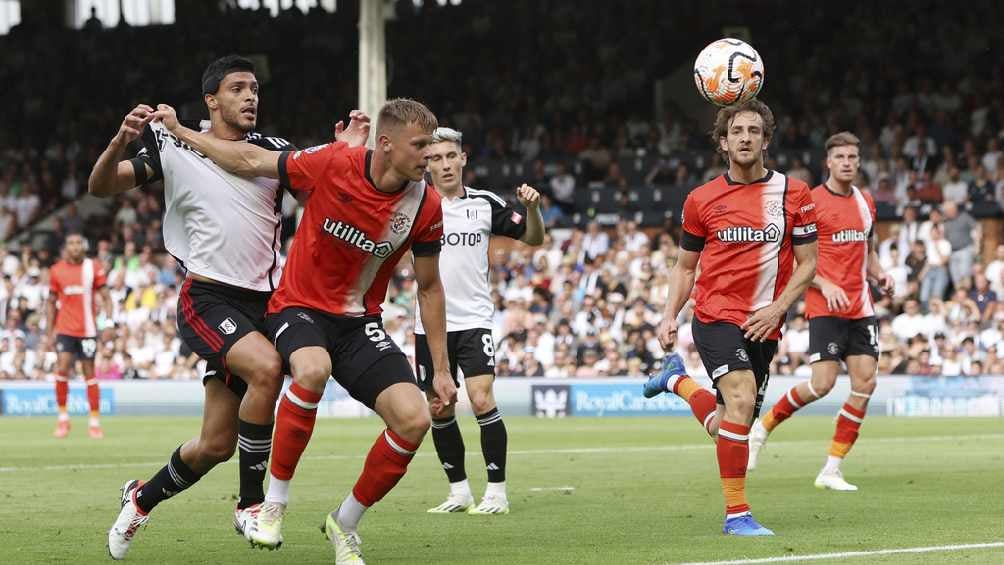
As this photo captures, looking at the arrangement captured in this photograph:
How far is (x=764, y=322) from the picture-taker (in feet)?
31.7

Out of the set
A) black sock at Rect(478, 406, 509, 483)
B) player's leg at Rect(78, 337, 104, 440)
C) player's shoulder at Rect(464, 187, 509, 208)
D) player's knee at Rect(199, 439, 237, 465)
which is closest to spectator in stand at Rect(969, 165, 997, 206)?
player's leg at Rect(78, 337, 104, 440)

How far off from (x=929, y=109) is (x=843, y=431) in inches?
753

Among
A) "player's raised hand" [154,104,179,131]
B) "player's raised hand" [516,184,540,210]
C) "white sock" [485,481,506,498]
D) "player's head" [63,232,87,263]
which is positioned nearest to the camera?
"player's raised hand" [154,104,179,131]

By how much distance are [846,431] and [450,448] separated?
3.42 metres

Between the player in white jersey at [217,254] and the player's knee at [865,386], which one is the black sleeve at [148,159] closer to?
the player in white jersey at [217,254]

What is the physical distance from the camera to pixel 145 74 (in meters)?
43.1

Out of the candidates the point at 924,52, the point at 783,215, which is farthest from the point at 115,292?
the point at 783,215

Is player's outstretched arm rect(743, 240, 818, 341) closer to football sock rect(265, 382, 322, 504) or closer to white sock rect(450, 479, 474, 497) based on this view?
white sock rect(450, 479, 474, 497)

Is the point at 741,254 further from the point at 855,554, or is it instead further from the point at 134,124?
the point at 134,124

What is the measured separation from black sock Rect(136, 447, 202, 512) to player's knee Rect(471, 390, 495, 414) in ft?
10.2

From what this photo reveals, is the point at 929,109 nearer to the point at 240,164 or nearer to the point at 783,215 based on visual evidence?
the point at 783,215

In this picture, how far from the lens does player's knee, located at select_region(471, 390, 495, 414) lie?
1125 cm

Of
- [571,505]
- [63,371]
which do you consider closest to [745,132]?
[571,505]

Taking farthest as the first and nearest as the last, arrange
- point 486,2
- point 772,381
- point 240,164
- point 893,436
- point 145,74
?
point 145,74
point 486,2
point 772,381
point 893,436
point 240,164
